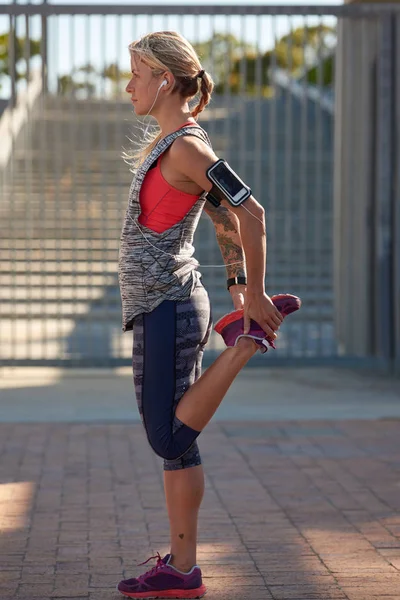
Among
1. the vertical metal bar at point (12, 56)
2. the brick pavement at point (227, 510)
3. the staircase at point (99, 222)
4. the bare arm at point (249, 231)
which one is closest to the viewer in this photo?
the bare arm at point (249, 231)

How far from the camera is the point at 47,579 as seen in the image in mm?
4289

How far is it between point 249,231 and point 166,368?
0.55m

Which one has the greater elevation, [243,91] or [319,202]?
[243,91]

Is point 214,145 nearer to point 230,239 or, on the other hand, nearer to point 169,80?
point 230,239

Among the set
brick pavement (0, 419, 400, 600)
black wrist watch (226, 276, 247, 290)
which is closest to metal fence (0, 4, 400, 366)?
brick pavement (0, 419, 400, 600)

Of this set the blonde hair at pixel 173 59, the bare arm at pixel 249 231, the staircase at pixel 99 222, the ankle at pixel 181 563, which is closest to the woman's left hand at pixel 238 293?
the bare arm at pixel 249 231

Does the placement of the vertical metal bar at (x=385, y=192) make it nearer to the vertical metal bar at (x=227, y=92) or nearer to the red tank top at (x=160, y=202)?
the vertical metal bar at (x=227, y=92)

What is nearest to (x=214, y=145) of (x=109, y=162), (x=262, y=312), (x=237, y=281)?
(x=109, y=162)

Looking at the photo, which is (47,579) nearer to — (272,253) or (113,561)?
(113,561)

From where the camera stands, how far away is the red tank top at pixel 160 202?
12.5 ft

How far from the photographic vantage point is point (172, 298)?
3877 mm

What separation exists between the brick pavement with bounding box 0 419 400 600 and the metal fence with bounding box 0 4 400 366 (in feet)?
7.76

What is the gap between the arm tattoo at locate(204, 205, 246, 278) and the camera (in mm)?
4016

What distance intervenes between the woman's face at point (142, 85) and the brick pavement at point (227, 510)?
168 cm
